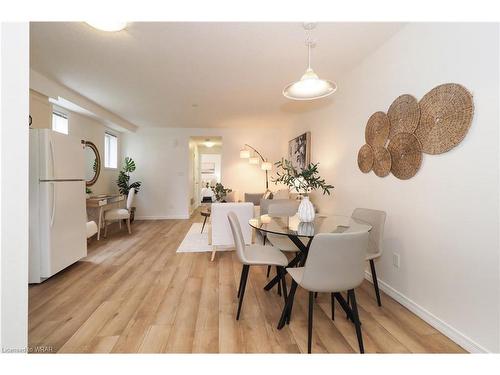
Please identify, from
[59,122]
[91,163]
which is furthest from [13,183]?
[91,163]

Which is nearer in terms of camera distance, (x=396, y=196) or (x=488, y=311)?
(x=488, y=311)

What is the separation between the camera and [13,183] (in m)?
1.03

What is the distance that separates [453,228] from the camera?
63.8 inches

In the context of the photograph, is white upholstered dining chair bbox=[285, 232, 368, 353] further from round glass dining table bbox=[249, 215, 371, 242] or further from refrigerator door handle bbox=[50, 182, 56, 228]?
refrigerator door handle bbox=[50, 182, 56, 228]

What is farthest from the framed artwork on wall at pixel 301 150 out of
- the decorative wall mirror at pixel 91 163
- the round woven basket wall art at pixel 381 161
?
the decorative wall mirror at pixel 91 163

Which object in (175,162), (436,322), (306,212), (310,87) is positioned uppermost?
(310,87)

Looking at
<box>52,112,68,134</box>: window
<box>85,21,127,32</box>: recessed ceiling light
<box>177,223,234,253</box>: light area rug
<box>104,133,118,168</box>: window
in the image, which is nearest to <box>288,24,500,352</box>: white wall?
<box>177,223,234,253</box>: light area rug

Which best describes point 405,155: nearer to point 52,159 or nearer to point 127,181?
point 52,159

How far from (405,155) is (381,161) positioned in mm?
A: 285

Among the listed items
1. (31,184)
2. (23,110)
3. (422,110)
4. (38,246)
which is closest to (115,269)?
(38,246)

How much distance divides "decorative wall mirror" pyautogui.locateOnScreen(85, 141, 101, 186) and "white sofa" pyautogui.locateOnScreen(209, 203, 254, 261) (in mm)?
3184

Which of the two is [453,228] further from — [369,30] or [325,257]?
[369,30]
